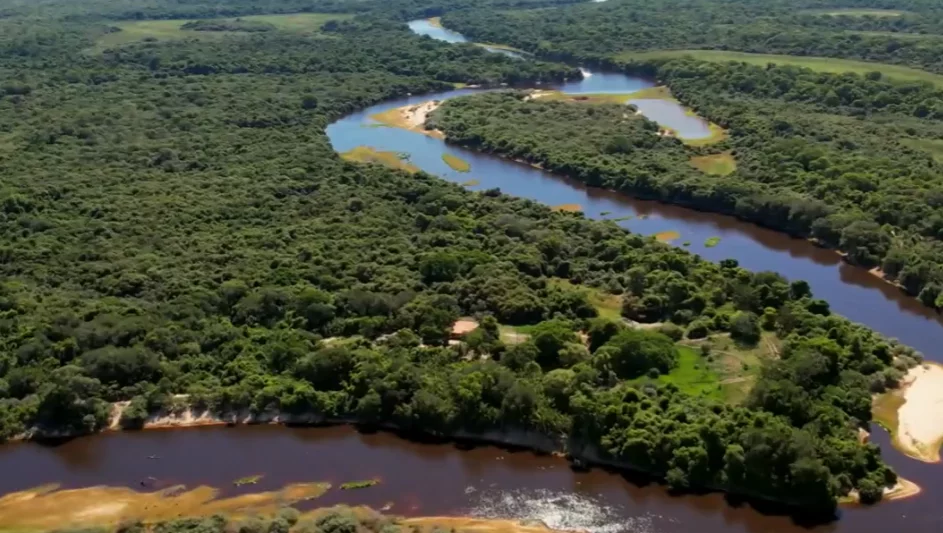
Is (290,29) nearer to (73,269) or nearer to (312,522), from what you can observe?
(73,269)

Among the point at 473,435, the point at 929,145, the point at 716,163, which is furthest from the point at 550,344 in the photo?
the point at 929,145

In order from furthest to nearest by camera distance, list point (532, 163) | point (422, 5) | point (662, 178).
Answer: point (422, 5) → point (532, 163) → point (662, 178)

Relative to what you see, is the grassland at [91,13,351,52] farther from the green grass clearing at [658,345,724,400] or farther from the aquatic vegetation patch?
the green grass clearing at [658,345,724,400]

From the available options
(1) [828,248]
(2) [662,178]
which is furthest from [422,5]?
(1) [828,248]

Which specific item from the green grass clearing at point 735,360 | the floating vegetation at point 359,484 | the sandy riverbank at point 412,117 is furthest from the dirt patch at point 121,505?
the sandy riverbank at point 412,117

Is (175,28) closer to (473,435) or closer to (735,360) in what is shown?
(473,435)
